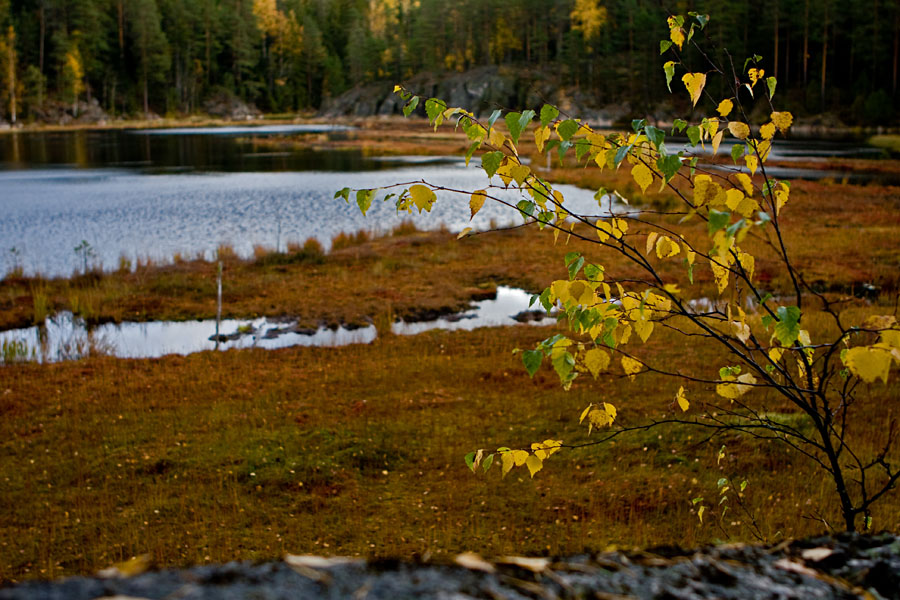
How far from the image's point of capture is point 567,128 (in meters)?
3.23

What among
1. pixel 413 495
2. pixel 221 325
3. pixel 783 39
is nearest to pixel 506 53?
pixel 783 39

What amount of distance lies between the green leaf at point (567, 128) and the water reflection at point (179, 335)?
475 inches

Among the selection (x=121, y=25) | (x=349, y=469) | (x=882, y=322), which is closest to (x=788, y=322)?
(x=882, y=322)

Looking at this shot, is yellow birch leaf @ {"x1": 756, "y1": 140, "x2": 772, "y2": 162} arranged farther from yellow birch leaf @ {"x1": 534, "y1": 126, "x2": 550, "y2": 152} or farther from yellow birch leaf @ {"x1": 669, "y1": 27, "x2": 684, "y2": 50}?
yellow birch leaf @ {"x1": 534, "y1": 126, "x2": 550, "y2": 152}

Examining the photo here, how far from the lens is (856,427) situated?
30.7ft

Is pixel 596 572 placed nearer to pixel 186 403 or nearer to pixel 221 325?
pixel 186 403

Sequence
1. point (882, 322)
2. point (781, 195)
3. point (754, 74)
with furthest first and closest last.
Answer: point (754, 74)
point (781, 195)
point (882, 322)

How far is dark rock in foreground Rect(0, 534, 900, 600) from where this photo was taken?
1244 mm

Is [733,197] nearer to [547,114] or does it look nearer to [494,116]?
[547,114]

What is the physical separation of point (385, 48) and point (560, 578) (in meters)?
154

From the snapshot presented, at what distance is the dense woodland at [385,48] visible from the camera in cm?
8919

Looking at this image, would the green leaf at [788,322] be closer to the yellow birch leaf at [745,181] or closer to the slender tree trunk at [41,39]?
the yellow birch leaf at [745,181]

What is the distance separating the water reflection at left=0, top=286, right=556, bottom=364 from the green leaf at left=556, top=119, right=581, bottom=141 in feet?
39.6

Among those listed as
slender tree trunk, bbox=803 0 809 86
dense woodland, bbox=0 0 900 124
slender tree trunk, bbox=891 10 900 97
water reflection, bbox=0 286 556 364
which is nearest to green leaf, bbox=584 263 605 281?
water reflection, bbox=0 286 556 364
